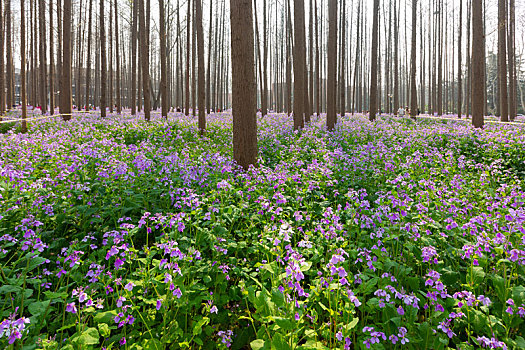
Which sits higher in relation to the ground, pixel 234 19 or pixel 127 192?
pixel 234 19

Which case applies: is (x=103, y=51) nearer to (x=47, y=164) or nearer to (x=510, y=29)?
(x=47, y=164)

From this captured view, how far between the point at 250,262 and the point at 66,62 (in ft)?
43.9

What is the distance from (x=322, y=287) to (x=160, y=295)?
4.19 feet

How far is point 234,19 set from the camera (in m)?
5.67

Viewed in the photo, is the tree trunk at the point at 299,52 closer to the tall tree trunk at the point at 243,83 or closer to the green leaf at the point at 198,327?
the tall tree trunk at the point at 243,83

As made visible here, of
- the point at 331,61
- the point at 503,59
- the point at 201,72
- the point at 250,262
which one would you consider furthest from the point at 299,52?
the point at 503,59

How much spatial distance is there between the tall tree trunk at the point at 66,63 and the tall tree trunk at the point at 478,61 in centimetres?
1571

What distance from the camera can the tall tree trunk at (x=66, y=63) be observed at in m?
12.1

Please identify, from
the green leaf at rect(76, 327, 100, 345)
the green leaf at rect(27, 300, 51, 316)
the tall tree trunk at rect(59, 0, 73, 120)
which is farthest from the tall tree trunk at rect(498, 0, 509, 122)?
the tall tree trunk at rect(59, 0, 73, 120)

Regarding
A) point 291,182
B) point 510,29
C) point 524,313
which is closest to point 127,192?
point 291,182

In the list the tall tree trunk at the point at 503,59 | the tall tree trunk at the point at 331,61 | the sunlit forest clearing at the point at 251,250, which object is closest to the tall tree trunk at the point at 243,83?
the sunlit forest clearing at the point at 251,250

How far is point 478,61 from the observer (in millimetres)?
11414

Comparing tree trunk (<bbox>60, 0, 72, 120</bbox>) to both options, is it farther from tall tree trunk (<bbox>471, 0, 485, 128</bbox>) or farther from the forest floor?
tall tree trunk (<bbox>471, 0, 485, 128</bbox>)

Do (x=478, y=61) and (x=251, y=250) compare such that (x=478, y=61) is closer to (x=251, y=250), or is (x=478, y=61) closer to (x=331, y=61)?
(x=331, y=61)
